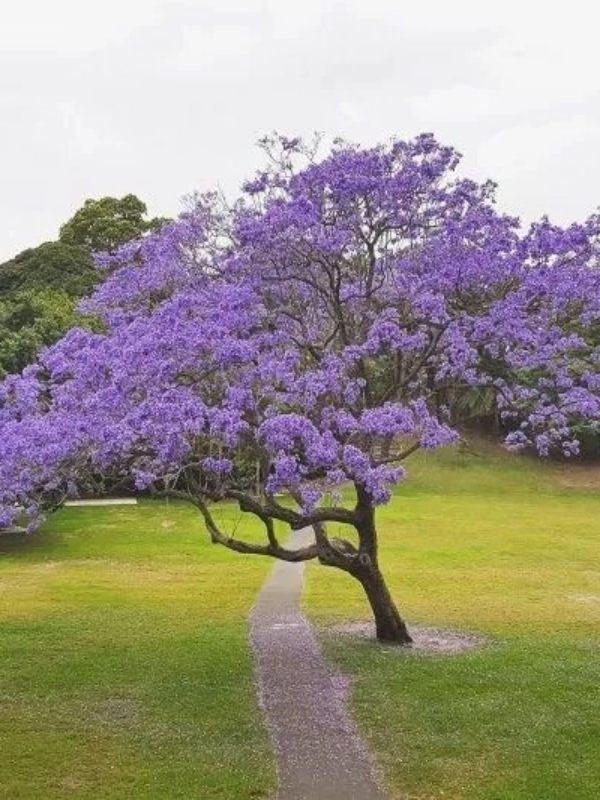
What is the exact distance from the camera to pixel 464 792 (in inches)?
492

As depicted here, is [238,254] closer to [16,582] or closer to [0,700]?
[0,700]

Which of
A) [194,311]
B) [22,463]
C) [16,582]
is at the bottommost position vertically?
[16,582]

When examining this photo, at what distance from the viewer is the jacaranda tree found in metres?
16.3

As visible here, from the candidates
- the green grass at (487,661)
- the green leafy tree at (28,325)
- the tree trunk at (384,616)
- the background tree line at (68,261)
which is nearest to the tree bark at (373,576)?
the tree trunk at (384,616)

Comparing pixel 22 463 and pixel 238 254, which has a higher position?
pixel 238 254

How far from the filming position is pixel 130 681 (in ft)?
60.1

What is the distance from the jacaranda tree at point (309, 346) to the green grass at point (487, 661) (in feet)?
11.2

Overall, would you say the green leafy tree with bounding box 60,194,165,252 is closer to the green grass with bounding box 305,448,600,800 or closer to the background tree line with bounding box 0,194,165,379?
the background tree line with bounding box 0,194,165,379

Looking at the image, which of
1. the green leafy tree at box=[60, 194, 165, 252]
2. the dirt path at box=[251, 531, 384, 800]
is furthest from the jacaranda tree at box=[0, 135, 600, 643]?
the green leafy tree at box=[60, 194, 165, 252]

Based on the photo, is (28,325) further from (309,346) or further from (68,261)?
(309,346)

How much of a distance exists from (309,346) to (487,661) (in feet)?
23.2

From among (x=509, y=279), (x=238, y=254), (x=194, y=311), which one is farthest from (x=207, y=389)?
(x=509, y=279)

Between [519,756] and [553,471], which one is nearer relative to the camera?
[519,756]

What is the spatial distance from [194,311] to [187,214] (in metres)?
3.10
